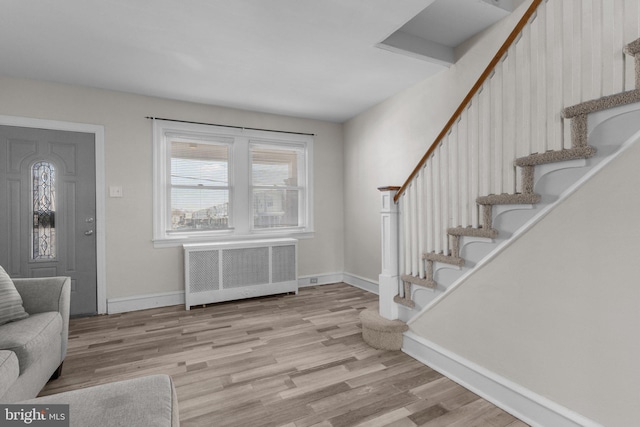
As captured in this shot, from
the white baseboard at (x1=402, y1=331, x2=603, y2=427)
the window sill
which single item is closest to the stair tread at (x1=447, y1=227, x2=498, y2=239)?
the white baseboard at (x1=402, y1=331, x2=603, y2=427)

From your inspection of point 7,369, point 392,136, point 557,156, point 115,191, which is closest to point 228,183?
point 115,191

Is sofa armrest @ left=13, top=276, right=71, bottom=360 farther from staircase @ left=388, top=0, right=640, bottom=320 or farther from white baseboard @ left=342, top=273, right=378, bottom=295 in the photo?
white baseboard @ left=342, top=273, right=378, bottom=295

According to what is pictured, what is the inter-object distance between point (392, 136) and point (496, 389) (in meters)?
2.89

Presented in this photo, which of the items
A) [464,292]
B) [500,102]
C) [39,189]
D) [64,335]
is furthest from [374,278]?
[39,189]

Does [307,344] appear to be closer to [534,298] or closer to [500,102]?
[534,298]

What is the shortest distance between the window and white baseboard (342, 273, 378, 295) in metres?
0.99

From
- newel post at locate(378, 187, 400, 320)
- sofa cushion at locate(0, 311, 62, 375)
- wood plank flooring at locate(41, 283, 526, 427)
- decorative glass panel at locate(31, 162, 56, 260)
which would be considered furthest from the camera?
decorative glass panel at locate(31, 162, 56, 260)

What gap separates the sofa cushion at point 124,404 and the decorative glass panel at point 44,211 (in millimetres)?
2914

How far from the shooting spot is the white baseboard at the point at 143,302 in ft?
11.6

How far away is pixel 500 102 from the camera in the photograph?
1.88 metres

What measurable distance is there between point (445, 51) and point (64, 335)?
395cm

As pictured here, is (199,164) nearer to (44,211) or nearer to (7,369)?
(44,211)
